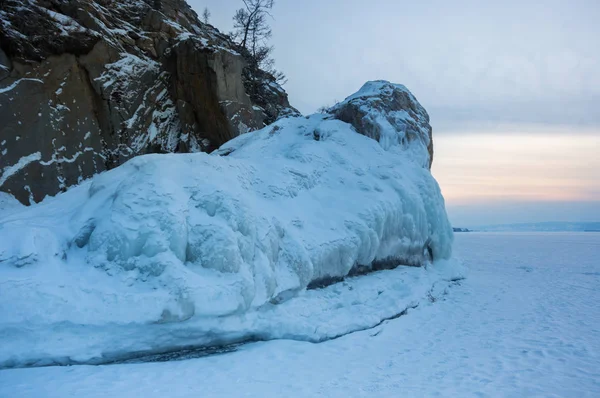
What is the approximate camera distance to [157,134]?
15359 mm

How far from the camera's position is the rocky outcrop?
1348 cm

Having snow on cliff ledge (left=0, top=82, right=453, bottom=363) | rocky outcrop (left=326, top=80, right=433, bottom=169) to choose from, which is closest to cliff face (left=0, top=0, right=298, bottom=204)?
snow on cliff ledge (left=0, top=82, right=453, bottom=363)

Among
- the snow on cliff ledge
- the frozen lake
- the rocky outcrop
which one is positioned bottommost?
the frozen lake

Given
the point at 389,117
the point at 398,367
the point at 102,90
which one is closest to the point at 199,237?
the point at 398,367

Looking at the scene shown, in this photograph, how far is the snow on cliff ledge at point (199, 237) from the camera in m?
5.30

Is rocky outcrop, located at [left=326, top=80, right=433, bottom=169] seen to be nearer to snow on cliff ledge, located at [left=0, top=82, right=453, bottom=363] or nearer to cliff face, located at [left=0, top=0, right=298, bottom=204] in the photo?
snow on cliff ledge, located at [left=0, top=82, right=453, bottom=363]

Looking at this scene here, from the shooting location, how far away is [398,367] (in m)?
5.66

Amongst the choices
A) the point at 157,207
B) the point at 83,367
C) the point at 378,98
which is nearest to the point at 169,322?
the point at 83,367

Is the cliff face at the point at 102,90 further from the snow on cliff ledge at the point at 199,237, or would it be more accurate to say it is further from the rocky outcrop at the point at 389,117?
the rocky outcrop at the point at 389,117

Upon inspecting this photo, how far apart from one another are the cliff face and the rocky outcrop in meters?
4.92

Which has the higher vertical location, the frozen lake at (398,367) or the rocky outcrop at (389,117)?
the rocky outcrop at (389,117)

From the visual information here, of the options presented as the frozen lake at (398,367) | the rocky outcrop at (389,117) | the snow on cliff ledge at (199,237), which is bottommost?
the frozen lake at (398,367)

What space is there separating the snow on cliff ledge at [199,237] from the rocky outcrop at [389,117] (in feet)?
7.21

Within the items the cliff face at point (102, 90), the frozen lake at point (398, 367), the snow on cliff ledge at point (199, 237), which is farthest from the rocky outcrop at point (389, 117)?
the frozen lake at point (398, 367)
